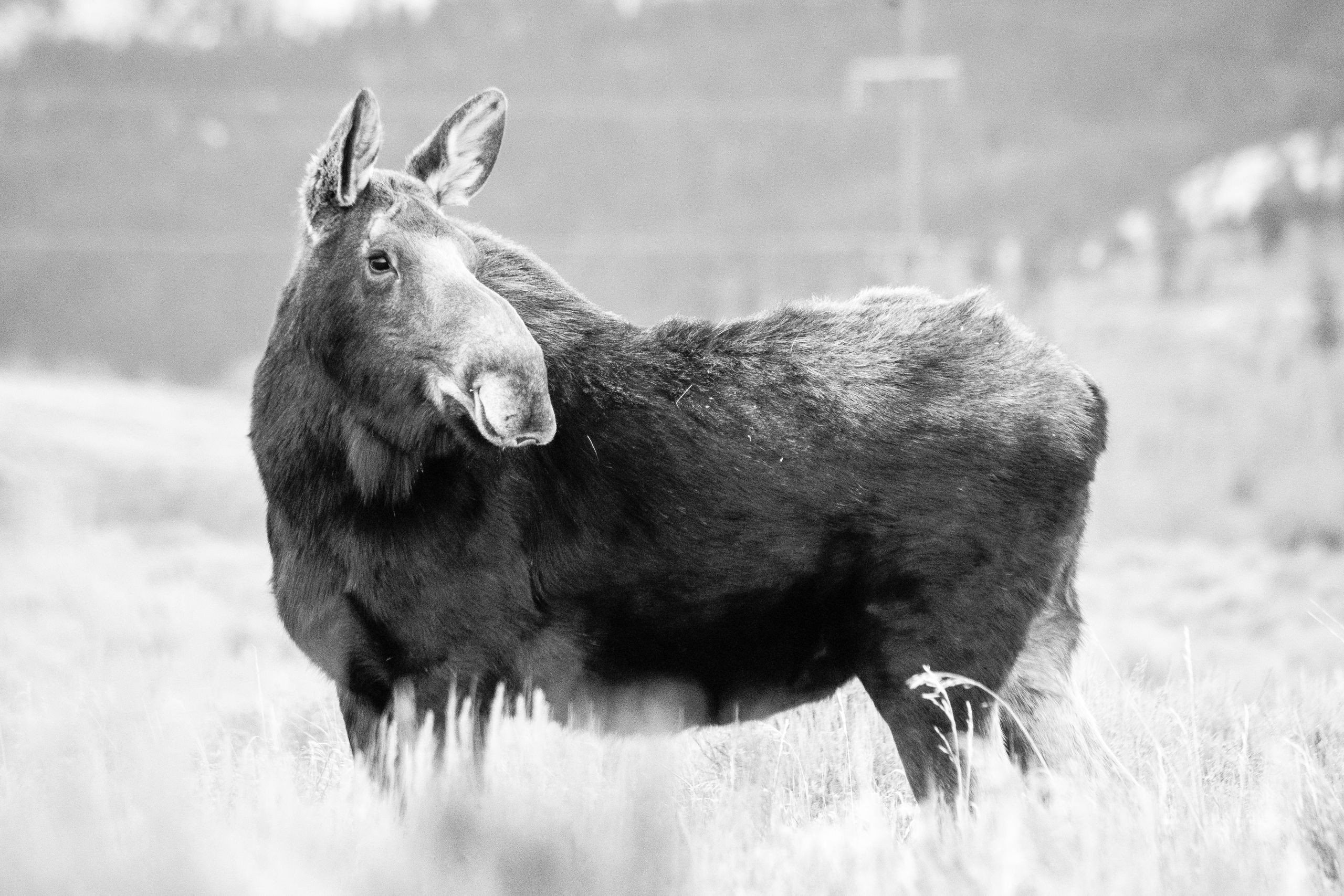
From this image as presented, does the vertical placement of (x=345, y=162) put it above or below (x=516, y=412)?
above

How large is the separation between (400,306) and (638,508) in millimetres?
945

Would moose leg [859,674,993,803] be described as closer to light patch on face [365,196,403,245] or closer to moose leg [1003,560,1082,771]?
moose leg [1003,560,1082,771]

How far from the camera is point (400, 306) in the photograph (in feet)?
12.9

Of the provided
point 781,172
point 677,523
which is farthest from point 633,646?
point 781,172

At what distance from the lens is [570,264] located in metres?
31.4

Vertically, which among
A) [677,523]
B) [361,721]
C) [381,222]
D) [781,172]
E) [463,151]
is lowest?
[361,721]

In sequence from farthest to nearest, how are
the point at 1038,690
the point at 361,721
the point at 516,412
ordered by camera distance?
the point at 1038,690 < the point at 361,721 < the point at 516,412

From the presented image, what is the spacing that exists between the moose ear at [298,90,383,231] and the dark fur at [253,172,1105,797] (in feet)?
0.29

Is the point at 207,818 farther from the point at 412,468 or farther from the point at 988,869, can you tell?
the point at 988,869

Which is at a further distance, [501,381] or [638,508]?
[638,508]

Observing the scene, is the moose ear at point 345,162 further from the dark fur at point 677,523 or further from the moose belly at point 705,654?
the moose belly at point 705,654

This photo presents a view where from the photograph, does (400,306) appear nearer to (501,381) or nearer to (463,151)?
(501,381)

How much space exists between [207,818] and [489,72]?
39.2 meters

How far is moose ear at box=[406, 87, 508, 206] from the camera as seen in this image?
14.6 feet
